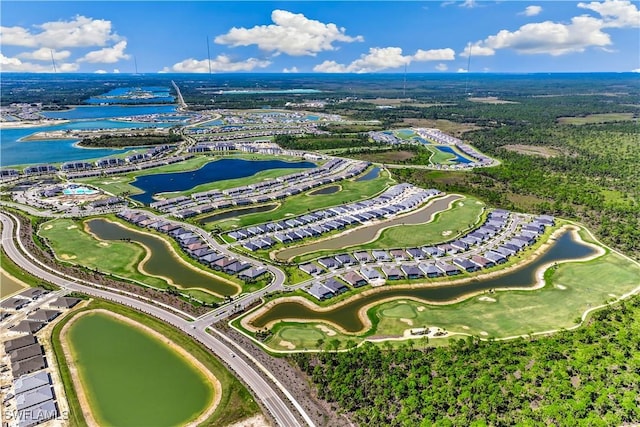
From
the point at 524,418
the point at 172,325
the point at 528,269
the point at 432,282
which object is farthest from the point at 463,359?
the point at 172,325

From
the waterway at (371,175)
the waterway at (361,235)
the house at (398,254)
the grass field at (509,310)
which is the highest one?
the waterway at (371,175)

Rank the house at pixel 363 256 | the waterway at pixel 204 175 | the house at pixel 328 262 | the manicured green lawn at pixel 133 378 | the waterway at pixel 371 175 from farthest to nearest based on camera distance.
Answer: the waterway at pixel 371 175 → the waterway at pixel 204 175 → the house at pixel 363 256 → the house at pixel 328 262 → the manicured green lawn at pixel 133 378

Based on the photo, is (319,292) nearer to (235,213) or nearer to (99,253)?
(235,213)

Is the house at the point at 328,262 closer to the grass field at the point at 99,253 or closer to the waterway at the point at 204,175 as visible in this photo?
the grass field at the point at 99,253

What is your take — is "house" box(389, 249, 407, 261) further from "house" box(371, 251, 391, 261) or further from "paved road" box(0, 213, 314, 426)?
"paved road" box(0, 213, 314, 426)

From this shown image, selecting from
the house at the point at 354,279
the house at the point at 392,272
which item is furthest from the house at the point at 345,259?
the house at the point at 392,272

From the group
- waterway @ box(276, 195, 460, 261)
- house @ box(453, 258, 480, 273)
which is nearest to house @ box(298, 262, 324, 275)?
waterway @ box(276, 195, 460, 261)
